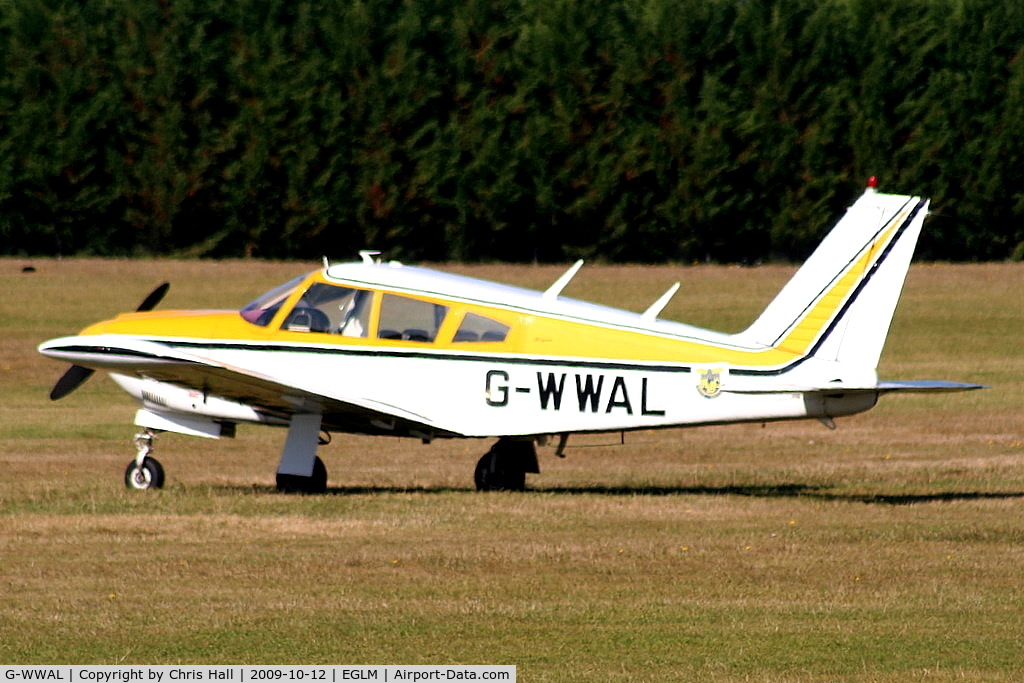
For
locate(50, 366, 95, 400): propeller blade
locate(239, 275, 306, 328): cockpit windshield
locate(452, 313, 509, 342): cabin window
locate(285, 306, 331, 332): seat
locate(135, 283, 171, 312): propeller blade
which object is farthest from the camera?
locate(135, 283, 171, 312): propeller blade

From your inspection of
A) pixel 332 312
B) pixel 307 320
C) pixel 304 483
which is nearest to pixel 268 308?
pixel 307 320

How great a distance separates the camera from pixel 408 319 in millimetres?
14352

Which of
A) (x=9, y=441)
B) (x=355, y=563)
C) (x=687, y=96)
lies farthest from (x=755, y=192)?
(x=355, y=563)

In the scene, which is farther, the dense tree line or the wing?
the dense tree line

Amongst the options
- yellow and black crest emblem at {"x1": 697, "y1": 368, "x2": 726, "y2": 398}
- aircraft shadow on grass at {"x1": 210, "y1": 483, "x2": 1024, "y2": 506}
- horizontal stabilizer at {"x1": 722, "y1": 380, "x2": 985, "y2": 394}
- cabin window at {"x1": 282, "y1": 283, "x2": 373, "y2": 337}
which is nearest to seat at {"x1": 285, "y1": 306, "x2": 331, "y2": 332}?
cabin window at {"x1": 282, "y1": 283, "x2": 373, "y2": 337}

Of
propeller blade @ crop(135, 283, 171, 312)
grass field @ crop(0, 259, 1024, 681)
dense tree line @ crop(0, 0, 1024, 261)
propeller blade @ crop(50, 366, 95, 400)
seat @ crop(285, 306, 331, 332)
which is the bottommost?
grass field @ crop(0, 259, 1024, 681)

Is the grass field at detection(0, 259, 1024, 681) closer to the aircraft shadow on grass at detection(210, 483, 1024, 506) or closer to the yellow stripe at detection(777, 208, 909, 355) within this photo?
the aircraft shadow on grass at detection(210, 483, 1024, 506)

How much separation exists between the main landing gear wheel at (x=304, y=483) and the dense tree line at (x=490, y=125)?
33.6m

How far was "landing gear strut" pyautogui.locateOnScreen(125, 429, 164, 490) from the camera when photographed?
1480 cm

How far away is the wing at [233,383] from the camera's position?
13477 millimetres

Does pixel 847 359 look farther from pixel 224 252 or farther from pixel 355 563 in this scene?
pixel 224 252

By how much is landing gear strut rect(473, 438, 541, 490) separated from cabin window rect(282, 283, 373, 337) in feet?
5.81

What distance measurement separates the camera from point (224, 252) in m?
49.0

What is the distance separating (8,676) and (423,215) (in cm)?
4104
